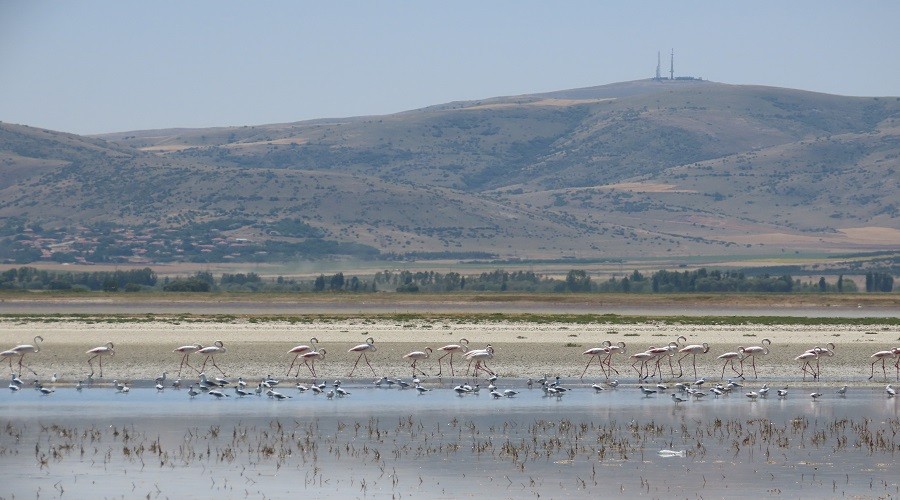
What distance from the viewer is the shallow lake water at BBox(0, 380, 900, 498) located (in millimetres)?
18047

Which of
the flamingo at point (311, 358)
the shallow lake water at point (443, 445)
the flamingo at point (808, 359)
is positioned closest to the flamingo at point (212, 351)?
the flamingo at point (311, 358)

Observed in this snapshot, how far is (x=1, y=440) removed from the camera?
71.3 feet

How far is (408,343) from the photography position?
4056 cm

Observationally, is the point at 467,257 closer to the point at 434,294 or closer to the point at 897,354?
the point at 434,294

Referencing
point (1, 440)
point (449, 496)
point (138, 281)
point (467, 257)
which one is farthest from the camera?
point (467, 257)

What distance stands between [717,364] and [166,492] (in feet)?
70.9

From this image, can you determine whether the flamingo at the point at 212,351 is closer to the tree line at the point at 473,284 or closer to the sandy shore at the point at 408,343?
the sandy shore at the point at 408,343

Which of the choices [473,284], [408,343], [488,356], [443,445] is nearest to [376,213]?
[473,284]

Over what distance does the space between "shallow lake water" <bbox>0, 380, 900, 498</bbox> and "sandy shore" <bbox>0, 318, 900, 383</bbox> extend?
4904 mm

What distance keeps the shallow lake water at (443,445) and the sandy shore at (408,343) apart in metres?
4.90

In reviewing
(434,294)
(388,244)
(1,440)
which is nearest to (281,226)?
(388,244)

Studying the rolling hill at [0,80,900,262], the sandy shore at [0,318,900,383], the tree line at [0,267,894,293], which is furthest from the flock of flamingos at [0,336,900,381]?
the rolling hill at [0,80,900,262]

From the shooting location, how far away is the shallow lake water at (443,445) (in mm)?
18047

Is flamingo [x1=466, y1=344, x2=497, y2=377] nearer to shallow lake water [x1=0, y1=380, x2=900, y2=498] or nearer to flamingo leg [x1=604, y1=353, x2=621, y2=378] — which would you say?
flamingo leg [x1=604, y1=353, x2=621, y2=378]
